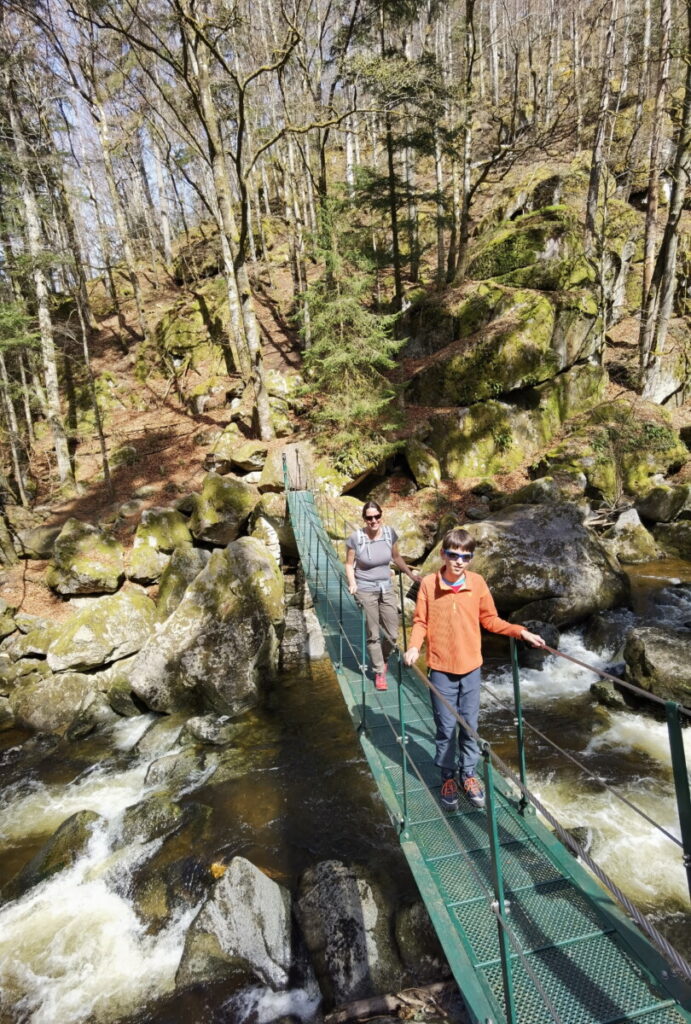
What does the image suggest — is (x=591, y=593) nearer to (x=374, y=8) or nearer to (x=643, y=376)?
(x=643, y=376)

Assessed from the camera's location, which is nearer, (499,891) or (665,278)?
(499,891)

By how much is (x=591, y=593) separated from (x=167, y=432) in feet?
39.8

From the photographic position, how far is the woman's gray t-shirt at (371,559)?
427 centimetres

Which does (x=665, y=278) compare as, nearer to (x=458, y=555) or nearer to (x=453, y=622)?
(x=458, y=555)

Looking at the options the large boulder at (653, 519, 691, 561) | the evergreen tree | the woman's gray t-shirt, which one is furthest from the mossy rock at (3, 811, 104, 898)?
the large boulder at (653, 519, 691, 561)

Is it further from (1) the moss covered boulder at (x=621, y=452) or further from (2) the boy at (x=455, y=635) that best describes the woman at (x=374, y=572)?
(1) the moss covered boulder at (x=621, y=452)

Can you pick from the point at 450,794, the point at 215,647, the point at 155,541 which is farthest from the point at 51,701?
the point at 450,794

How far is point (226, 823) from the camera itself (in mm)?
5070

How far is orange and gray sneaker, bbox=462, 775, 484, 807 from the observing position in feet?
10.3

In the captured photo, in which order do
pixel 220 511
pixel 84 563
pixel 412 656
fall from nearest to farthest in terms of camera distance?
pixel 412 656
pixel 84 563
pixel 220 511

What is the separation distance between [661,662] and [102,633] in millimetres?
7688

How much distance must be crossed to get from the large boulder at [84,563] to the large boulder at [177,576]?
102 cm

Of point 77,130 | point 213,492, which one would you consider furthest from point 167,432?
point 77,130

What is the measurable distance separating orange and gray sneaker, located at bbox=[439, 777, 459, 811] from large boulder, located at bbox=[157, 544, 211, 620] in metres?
6.46
